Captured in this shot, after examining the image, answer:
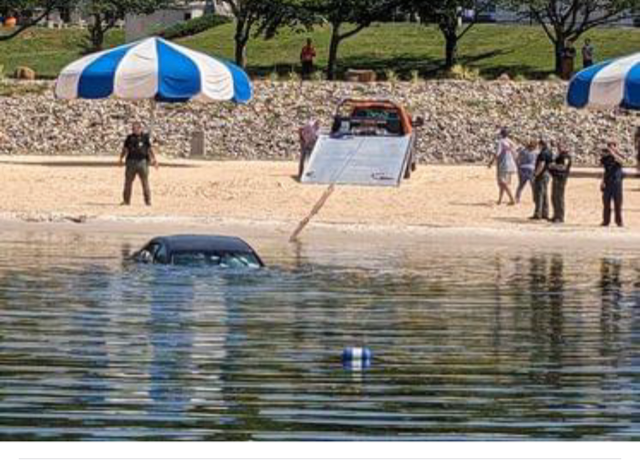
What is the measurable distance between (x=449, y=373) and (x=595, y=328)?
564cm

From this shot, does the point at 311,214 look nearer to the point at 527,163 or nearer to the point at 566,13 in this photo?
the point at 527,163

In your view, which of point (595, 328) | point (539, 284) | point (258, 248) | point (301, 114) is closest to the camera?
point (595, 328)

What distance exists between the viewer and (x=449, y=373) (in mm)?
26547

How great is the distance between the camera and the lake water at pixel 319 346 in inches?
891

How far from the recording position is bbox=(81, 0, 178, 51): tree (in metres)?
92.8

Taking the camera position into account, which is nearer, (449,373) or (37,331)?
(449,373)

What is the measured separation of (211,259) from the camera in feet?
122

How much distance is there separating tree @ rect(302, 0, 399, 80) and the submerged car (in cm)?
4087

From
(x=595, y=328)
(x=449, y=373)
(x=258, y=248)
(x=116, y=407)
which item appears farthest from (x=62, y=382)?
(x=258, y=248)

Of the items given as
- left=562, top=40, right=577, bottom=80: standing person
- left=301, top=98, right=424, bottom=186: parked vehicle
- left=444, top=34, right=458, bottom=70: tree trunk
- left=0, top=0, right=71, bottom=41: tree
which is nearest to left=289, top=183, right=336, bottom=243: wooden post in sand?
left=301, top=98, right=424, bottom=186: parked vehicle

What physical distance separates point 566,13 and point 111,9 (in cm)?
2014

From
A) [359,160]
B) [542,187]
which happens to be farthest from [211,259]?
[359,160]

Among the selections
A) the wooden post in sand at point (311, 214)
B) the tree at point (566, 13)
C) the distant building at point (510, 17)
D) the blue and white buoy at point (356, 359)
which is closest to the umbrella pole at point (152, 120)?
the wooden post in sand at point (311, 214)
